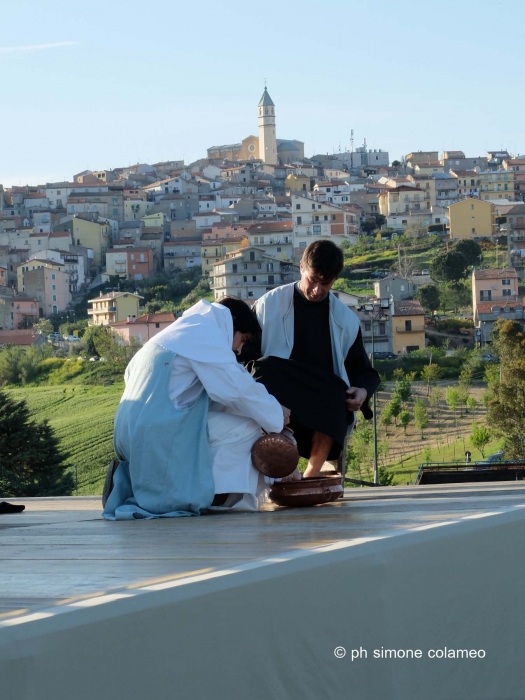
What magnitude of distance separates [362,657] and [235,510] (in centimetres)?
149

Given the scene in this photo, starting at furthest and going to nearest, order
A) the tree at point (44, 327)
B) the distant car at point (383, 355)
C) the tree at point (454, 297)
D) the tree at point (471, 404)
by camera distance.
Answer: the tree at point (44, 327) → the tree at point (454, 297) → the distant car at point (383, 355) → the tree at point (471, 404)

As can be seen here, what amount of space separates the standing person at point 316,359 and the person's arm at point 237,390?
1.04 feet

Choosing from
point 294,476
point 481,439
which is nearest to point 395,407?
point 481,439

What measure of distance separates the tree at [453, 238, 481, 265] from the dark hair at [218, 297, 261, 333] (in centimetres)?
5313

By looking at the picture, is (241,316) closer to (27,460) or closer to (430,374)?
(27,460)

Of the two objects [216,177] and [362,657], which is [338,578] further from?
[216,177]

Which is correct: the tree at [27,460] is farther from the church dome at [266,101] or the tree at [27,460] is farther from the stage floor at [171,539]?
the church dome at [266,101]

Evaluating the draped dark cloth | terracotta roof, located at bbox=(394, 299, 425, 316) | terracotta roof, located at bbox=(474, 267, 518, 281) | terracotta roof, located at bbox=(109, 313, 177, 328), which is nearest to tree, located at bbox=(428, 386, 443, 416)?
terracotta roof, located at bbox=(394, 299, 425, 316)

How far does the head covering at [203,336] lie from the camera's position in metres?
3.37

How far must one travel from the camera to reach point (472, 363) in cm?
3634

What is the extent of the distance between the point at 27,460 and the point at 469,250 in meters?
39.7

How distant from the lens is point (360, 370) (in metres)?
4.06

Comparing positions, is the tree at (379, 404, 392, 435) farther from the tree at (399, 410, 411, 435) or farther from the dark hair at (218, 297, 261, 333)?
the dark hair at (218, 297, 261, 333)

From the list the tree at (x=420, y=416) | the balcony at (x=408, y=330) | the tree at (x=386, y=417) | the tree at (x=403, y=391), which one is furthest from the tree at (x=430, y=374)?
the balcony at (x=408, y=330)
